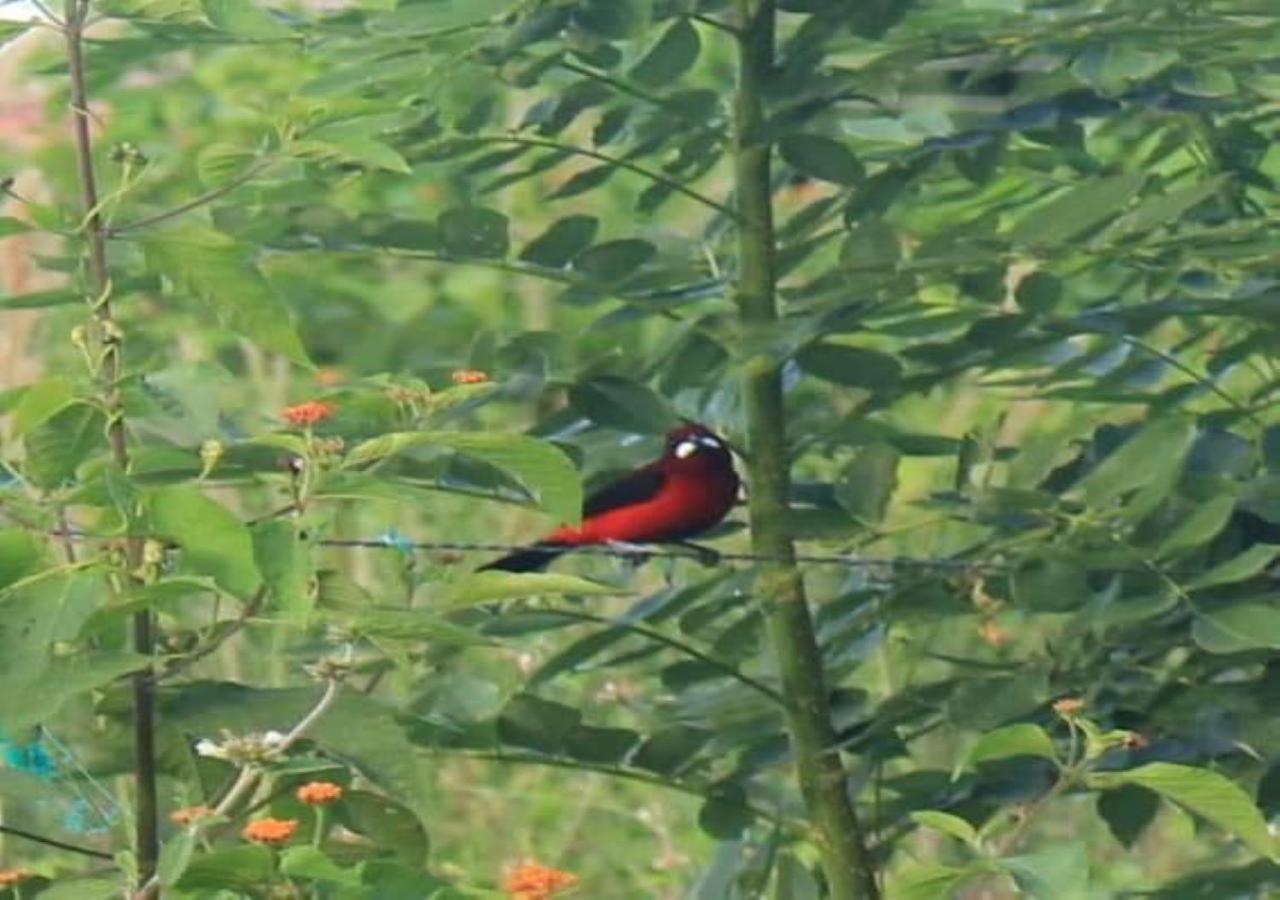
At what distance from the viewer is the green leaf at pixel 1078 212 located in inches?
95.0

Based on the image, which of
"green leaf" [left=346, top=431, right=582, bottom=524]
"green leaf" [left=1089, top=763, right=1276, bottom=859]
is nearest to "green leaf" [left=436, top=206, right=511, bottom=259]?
"green leaf" [left=346, top=431, right=582, bottom=524]

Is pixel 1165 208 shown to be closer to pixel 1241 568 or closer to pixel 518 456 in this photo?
pixel 1241 568

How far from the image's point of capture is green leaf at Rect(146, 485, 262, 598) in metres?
1.71

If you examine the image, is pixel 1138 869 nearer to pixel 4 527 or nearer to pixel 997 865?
pixel 997 865

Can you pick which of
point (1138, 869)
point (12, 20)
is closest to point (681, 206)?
point (1138, 869)

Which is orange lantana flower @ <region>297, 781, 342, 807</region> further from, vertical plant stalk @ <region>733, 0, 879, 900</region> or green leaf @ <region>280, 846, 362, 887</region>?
vertical plant stalk @ <region>733, 0, 879, 900</region>

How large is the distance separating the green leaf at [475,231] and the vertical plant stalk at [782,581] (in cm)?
19

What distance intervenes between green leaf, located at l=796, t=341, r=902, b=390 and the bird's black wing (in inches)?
7.4

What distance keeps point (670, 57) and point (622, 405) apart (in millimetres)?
279

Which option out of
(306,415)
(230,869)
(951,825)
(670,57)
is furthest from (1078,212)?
(230,869)

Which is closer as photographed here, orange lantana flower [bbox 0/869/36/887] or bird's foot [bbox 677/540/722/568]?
orange lantana flower [bbox 0/869/36/887]

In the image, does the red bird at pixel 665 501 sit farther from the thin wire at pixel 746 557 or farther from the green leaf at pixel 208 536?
the green leaf at pixel 208 536

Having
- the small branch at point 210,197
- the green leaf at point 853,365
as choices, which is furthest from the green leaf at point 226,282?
the green leaf at point 853,365

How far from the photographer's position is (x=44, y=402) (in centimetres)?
178
